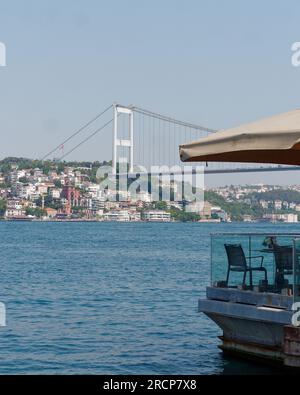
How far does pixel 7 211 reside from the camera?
13488cm

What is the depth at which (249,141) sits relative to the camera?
7.66 metres

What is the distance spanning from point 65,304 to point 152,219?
111m

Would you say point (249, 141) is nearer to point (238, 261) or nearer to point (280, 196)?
point (238, 261)

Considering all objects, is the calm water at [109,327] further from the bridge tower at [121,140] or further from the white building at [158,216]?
the white building at [158,216]

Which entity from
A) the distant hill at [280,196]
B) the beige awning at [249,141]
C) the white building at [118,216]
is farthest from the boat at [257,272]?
the white building at [118,216]

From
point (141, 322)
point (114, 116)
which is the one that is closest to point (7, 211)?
point (114, 116)

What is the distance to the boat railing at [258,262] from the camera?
29.7 feet

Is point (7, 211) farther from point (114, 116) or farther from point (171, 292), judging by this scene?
point (171, 292)

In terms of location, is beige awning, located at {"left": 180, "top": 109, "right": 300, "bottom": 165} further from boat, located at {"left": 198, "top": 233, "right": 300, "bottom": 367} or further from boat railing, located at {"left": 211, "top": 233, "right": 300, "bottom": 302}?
boat, located at {"left": 198, "top": 233, "right": 300, "bottom": 367}

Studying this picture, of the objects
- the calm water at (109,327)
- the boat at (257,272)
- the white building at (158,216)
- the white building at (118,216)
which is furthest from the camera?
the white building at (118,216)

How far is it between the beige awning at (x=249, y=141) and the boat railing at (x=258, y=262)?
1.01 m

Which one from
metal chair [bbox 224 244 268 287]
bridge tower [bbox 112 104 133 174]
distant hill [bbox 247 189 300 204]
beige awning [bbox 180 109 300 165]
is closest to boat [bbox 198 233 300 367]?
metal chair [bbox 224 244 268 287]

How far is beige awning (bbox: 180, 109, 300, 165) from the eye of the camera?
294 inches

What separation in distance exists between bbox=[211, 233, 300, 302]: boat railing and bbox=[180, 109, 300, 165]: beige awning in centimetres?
101
